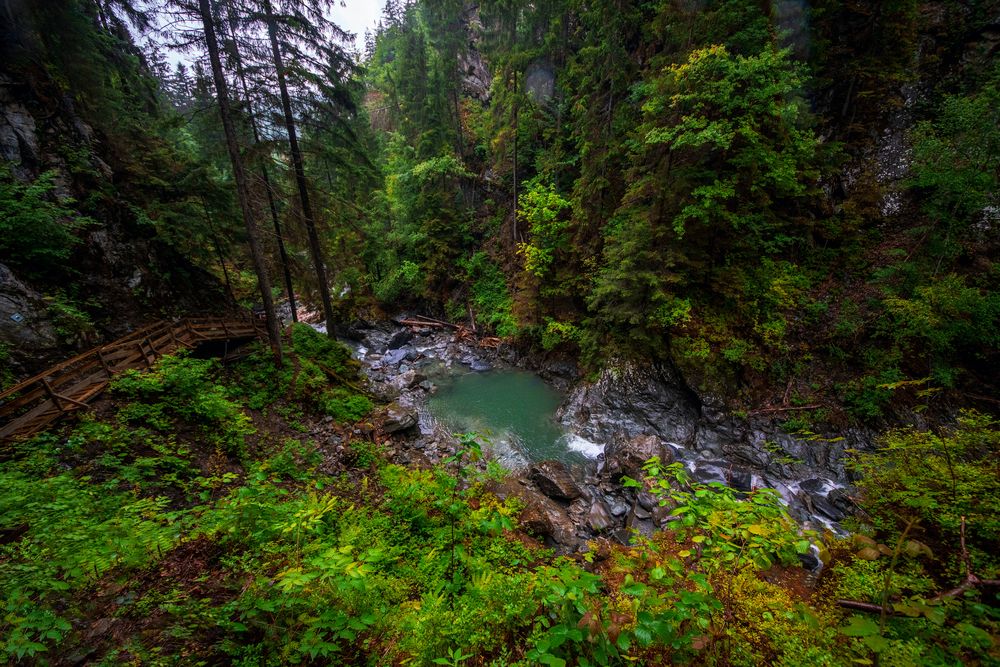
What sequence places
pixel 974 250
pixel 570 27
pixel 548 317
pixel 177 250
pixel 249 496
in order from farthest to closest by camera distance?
pixel 570 27 → pixel 548 317 → pixel 177 250 → pixel 974 250 → pixel 249 496

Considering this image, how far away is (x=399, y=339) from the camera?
71.1 ft

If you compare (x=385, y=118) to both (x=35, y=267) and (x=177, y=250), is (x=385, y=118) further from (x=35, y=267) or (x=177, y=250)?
(x=35, y=267)

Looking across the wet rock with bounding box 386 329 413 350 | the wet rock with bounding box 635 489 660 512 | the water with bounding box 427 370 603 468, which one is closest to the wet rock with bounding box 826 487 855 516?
the wet rock with bounding box 635 489 660 512

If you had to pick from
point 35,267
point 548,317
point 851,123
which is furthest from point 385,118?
point 851,123

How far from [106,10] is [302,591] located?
907 inches

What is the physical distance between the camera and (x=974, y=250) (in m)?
10.8

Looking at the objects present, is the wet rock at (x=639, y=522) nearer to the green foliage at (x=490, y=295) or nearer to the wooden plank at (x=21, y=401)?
the green foliage at (x=490, y=295)

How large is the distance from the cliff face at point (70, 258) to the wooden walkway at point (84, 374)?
1113 millimetres

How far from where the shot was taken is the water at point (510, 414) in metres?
11.7

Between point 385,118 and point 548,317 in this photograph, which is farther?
point 385,118

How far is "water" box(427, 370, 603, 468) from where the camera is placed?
11.7 meters

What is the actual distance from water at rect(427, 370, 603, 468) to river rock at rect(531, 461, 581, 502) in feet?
2.96

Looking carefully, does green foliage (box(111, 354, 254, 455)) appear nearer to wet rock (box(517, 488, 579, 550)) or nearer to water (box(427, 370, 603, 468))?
water (box(427, 370, 603, 468))

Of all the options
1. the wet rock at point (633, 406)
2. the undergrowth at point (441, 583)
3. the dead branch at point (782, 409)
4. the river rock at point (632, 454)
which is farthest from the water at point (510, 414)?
the undergrowth at point (441, 583)
